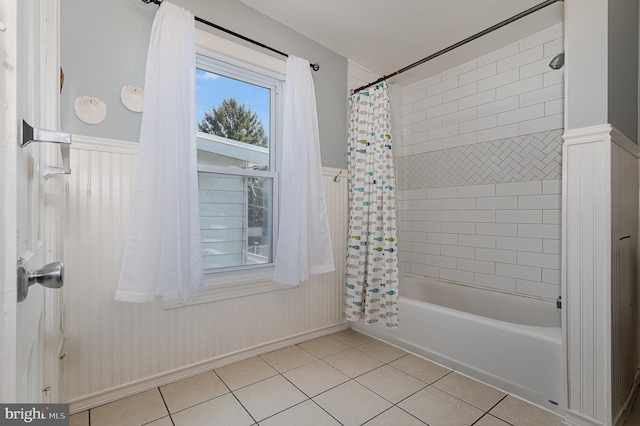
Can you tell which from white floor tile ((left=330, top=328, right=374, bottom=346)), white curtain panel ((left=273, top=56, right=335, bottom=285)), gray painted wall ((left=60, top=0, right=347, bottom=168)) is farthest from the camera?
white floor tile ((left=330, top=328, right=374, bottom=346))

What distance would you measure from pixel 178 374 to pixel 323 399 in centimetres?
90

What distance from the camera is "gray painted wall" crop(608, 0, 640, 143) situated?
4.82ft

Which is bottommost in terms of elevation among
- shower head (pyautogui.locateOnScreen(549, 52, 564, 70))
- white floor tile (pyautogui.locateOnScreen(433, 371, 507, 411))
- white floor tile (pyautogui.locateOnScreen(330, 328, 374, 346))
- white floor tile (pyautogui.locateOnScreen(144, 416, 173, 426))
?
white floor tile (pyautogui.locateOnScreen(330, 328, 374, 346))

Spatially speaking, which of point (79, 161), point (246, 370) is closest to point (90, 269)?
point (79, 161)

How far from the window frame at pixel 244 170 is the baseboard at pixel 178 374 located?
40 centimetres

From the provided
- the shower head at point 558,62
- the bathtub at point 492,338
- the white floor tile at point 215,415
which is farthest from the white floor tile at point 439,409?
the shower head at point 558,62

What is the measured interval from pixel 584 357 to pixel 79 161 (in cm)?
270

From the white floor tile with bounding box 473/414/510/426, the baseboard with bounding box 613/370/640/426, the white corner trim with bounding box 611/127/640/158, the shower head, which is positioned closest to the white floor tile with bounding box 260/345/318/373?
the white floor tile with bounding box 473/414/510/426

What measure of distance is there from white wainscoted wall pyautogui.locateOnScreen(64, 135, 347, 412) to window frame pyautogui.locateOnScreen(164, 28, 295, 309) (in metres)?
0.09

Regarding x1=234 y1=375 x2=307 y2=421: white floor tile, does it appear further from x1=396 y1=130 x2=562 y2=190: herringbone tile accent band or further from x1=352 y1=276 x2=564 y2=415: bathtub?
x1=396 y1=130 x2=562 y2=190: herringbone tile accent band

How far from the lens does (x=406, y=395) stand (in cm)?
168

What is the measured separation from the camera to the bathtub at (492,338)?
1.59 metres

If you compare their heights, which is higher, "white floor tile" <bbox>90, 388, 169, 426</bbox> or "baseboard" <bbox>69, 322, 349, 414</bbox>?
"baseboard" <bbox>69, 322, 349, 414</bbox>

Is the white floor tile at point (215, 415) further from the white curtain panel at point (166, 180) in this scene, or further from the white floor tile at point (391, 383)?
the white floor tile at point (391, 383)
